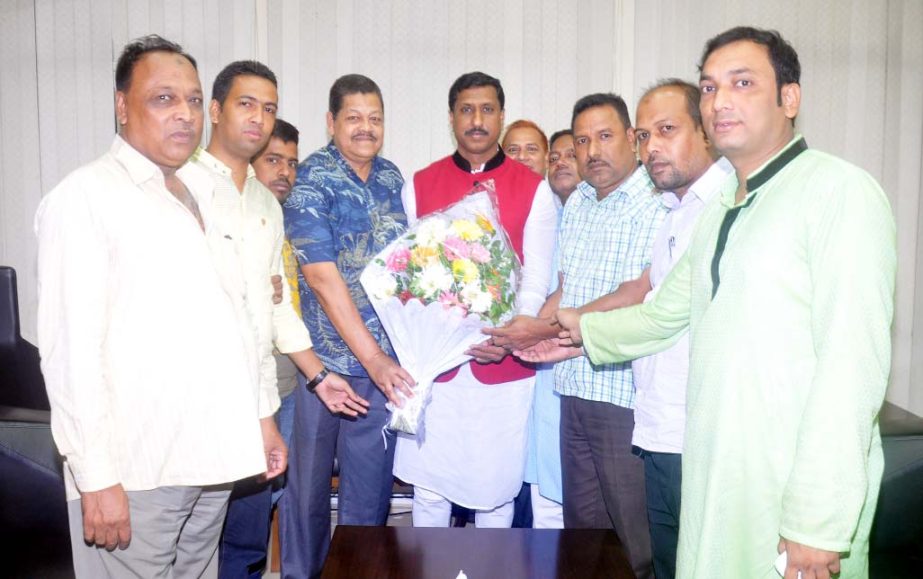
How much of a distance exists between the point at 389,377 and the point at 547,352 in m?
0.54

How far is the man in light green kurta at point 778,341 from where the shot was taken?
4.69 ft

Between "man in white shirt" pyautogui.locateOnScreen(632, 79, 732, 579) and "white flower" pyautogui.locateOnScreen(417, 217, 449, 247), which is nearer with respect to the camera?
"man in white shirt" pyautogui.locateOnScreen(632, 79, 732, 579)

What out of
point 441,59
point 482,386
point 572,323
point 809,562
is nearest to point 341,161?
point 482,386

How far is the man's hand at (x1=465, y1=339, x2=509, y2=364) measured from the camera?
261 cm

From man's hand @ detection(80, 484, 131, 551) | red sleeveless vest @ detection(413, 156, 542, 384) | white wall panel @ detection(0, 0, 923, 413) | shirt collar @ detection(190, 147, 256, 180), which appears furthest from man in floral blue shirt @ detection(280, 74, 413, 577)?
white wall panel @ detection(0, 0, 923, 413)

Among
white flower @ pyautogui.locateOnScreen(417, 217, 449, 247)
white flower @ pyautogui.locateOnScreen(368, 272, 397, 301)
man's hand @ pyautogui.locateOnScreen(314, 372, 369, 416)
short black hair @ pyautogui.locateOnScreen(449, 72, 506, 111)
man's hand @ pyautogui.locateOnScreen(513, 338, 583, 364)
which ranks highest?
short black hair @ pyautogui.locateOnScreen(449, 72, 506, 111)

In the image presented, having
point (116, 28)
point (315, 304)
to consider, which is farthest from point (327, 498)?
point (116, 28)

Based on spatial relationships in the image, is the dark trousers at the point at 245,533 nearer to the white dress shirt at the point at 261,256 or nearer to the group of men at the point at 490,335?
the group of men at the point at 490,335

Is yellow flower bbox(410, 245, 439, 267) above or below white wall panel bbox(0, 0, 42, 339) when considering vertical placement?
below

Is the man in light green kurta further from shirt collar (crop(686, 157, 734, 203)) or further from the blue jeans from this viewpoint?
the blue jeans

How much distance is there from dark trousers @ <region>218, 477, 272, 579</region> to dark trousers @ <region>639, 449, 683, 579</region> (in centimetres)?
132

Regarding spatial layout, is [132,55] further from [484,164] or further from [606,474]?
[606,474]

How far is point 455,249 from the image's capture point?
8.25 feet

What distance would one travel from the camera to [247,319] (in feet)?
6.65
